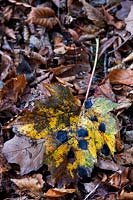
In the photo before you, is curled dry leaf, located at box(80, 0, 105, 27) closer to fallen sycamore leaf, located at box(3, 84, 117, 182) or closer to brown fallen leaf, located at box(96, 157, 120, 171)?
fallen sycamore leaf, located at box(3, 84, 117, 182)

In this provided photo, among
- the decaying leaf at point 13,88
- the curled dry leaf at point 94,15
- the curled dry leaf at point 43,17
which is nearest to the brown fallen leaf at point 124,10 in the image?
the curled dry leaf at point 94,15

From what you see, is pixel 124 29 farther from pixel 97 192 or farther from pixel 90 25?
pixel 97 192

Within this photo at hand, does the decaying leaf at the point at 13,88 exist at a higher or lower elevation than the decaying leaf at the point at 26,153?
higher

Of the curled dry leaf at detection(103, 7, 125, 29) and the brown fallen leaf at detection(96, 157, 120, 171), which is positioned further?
the curled dry leaf at detection(103, 7, 125, 29)

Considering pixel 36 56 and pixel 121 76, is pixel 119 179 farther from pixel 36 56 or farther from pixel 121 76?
pixel 36 56

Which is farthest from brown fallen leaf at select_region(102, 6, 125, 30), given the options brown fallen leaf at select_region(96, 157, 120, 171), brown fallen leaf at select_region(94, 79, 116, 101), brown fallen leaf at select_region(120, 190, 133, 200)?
brown fallen leaf at select_region(120, 190, 133, 200)

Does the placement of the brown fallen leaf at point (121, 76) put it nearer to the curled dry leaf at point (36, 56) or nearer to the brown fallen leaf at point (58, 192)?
the curled dry leaf at point (36, 56)

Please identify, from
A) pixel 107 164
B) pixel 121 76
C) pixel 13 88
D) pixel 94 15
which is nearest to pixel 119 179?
pixel 107 164
